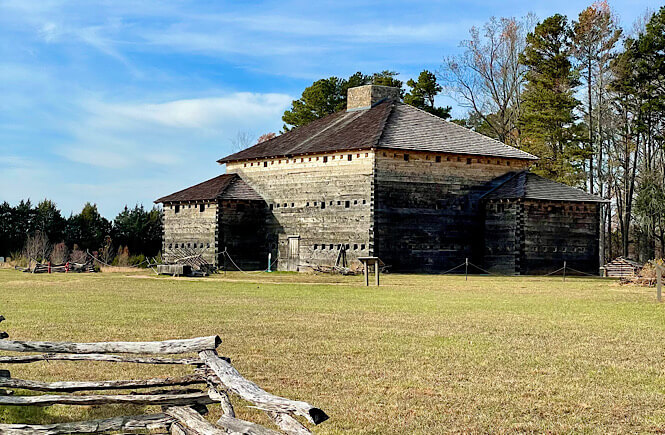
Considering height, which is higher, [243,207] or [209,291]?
[243,207]

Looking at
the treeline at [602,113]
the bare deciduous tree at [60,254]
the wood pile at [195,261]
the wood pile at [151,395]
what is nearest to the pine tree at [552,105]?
the treeline at [602,113]

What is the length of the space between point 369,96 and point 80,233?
21638mm

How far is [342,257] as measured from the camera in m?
39.2

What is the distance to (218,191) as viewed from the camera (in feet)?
142

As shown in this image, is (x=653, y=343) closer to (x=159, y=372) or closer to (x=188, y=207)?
(x=159, y=372)

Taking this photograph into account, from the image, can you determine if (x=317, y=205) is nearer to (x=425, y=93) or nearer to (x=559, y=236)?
(x=559, y=236)

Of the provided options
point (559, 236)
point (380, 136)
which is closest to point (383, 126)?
point (380, 136)

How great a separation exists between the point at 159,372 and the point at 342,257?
29.0m

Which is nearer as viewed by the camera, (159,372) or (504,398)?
(504,398)

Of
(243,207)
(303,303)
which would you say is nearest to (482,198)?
(243,207)

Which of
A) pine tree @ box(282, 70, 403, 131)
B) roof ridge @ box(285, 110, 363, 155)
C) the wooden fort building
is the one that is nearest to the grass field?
the wooden fort building

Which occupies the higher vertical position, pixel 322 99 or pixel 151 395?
pixel 322 99

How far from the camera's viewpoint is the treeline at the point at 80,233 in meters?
48.1

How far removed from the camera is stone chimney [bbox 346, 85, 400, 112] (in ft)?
153
